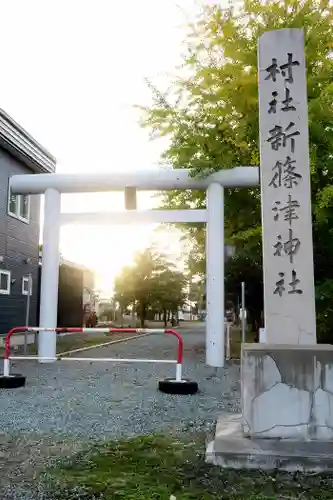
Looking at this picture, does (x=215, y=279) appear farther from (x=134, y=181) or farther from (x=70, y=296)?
(x=70, y=296)

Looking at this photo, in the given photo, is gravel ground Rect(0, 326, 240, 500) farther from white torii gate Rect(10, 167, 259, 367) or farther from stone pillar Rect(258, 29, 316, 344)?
stone pillar Rect(258, 29, 316, 344)

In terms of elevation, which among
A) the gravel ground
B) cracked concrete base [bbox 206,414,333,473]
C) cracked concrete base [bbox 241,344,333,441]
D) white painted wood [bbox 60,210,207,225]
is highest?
white painted wood [bbox 60,210,207,225]

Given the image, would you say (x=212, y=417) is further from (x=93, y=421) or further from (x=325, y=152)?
(x=325, y=152)

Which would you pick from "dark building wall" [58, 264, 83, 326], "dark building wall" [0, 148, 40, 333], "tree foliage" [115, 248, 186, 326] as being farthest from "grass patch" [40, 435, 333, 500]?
"tree foliage" [115, 248, 186, 326]

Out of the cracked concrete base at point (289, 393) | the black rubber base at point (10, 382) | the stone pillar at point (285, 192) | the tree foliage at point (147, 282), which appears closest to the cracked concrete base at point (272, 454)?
the cracked concrete base at point (289, 393)

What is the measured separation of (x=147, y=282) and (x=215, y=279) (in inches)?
931

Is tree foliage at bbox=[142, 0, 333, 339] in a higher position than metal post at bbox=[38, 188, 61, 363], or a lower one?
higher

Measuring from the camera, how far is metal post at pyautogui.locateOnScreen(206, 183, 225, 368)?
465 inches

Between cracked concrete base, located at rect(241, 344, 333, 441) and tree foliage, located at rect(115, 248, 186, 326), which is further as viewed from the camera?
tree foliage, located at rect(115, 248, 186, 326)

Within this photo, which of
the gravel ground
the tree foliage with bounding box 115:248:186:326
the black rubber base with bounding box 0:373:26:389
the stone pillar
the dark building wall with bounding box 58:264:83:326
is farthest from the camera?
the tree foliage with bounding box 115:248:186:326

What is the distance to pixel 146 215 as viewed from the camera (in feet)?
40.2

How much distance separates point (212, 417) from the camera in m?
6.24

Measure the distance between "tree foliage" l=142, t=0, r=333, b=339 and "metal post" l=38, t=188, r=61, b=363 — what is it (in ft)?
10.7

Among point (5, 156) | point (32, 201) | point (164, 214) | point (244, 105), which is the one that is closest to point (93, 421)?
point (164, 214)
